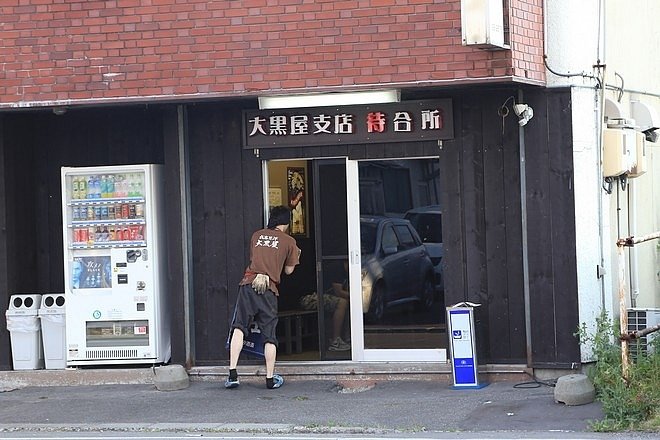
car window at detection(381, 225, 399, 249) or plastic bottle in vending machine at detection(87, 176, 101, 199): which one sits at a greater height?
plastic bottle in vending machine at detection(87, 176, 101, 199)

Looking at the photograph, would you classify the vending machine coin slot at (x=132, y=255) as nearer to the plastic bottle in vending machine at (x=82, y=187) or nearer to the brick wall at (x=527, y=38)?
the plastic bottle in vending machine at (x=82, y=187)

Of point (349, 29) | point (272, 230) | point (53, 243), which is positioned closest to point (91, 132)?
point (53, 243)

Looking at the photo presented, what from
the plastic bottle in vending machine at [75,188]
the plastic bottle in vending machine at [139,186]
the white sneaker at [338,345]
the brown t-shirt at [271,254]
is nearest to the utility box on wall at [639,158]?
the white sneaker at [338,345]

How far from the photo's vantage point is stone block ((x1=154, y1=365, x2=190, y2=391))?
42.0 ft

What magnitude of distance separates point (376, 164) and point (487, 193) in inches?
52.1

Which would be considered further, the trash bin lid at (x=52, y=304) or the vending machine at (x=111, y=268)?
the trash bin lid at (x=52, y=304)

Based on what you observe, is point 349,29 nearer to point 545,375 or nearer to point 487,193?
point 487,193

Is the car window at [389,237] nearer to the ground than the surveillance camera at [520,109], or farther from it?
nearer to the ground

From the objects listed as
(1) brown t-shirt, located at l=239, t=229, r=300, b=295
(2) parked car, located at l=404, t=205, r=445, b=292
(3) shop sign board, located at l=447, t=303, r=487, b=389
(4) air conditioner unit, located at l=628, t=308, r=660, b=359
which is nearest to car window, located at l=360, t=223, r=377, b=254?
A: (2) parked car, located at l=404, t=205, r=445, b=292

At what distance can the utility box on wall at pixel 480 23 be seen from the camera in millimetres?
10914

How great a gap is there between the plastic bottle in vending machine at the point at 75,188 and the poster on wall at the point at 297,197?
2474 mm

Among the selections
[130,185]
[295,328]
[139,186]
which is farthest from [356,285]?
[130,185]

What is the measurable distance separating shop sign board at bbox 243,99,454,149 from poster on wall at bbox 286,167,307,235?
0.66 m

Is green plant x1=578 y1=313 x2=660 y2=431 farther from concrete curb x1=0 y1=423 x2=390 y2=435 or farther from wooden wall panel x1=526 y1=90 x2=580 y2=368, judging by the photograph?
concrete curb x1=0 y1=423 x2=390 y2=435
